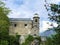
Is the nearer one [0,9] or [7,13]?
[0,9]

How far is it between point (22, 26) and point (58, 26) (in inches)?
3892

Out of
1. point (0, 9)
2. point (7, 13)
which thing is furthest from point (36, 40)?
point (0, 9)

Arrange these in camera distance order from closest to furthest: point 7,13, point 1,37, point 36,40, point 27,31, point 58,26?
point 58,26, point 1,37, point 7,13, point 36,40, point 27,31

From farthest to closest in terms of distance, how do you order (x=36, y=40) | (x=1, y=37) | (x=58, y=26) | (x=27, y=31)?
(x=27, y=31) → (x=36, y=40) → (x=1, y=37) → (x=58, y=26)

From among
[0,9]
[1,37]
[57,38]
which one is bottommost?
[1,37]

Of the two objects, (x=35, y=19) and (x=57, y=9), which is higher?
(x=57, y=9)

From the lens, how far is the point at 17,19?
111 m

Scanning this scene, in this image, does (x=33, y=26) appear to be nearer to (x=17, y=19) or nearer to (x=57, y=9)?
(x=17, y=19)

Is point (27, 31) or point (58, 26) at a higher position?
point (58, 26)

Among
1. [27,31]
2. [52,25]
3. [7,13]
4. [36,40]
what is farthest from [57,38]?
[27,31]

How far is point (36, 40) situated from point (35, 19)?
26.5 m

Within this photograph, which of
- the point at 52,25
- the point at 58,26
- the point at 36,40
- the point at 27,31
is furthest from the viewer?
the point at 27,31

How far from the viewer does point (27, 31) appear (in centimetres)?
10675

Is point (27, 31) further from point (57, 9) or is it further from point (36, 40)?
point (57, 9)
